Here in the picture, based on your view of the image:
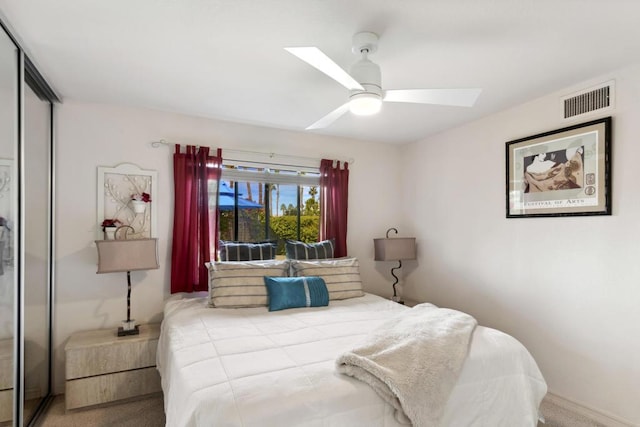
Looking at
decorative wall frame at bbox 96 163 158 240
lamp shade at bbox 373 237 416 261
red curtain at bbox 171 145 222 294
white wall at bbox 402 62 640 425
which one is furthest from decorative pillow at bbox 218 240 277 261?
white wall at bbox 402 62 640 425

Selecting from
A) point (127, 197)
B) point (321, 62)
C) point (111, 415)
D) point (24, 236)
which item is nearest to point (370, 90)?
point (321, 62)

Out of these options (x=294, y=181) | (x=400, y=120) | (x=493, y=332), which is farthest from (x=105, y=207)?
(x=493, y=332)

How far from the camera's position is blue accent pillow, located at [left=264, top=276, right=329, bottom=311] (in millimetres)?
2701

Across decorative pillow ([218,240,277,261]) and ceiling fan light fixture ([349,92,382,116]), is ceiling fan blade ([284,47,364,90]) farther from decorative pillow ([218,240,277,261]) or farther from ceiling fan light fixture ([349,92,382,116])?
decorative pillow ([218,240,277,261])

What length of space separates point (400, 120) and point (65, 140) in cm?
298

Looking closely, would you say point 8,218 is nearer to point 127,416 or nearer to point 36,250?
point 36,250

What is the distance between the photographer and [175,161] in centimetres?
312

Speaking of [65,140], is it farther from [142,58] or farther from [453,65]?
[453,65]

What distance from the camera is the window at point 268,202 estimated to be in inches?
137

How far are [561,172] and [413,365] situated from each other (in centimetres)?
A: 204

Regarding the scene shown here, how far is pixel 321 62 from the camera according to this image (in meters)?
1.60

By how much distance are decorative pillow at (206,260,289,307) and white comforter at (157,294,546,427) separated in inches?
6.3

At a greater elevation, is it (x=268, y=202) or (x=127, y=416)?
(x=268, y=202)

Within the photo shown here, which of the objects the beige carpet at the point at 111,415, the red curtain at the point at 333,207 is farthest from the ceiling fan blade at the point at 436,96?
the beige carpet at the point at 111,415
